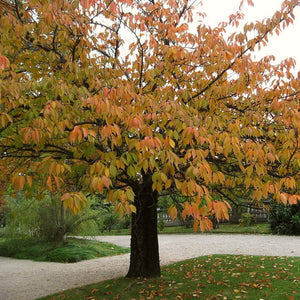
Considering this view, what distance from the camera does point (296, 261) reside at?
7699mm

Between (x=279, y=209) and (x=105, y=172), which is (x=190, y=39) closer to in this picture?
(x=105, y=172)

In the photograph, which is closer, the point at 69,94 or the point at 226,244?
the point at 69,94

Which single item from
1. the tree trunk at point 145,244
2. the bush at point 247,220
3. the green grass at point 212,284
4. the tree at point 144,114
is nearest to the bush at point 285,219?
the bush at point 247,220

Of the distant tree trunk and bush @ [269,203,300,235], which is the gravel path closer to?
bush @ [269,203,300,235]

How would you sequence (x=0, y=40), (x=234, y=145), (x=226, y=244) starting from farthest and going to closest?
(x=226, y=244)
(x=0, y=40)
(x=234, y=145)

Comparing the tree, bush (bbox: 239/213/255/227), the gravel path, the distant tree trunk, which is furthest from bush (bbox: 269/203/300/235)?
the tree

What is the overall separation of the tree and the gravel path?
1718mm

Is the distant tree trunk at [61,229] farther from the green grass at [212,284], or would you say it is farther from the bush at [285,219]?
the bush at [285,219]

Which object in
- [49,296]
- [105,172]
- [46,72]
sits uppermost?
[46,72]

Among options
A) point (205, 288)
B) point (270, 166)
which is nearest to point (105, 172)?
point (270, 166)

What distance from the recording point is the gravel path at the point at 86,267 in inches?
273

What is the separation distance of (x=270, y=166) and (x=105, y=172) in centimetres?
331

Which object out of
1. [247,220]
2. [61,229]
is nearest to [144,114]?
[61,229]

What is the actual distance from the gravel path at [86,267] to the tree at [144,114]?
1.72 m
